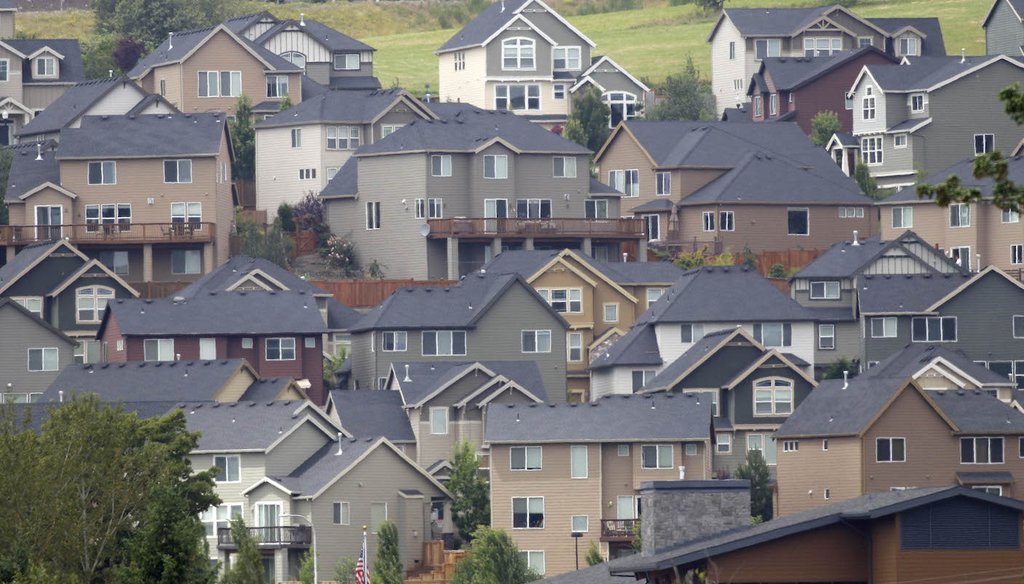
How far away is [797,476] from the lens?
→ 8975cm

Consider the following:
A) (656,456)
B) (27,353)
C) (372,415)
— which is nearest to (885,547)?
(656,456)

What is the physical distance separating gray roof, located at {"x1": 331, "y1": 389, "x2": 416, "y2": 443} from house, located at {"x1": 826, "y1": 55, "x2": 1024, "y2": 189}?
36.1 meters

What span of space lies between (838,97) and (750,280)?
3078 centimetres

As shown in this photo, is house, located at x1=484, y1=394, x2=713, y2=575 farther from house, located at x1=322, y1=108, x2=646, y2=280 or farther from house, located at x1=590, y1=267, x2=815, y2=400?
house, located at x1=322, y1=108, x2=646, y2=280

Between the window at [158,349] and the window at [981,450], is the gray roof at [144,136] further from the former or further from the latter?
the window at [981,450]

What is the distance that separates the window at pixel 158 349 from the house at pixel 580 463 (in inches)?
625

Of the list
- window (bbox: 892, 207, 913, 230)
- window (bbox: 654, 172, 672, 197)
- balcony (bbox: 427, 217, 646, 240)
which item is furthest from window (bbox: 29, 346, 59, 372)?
window (bbox: 892, 207, 913, 230)

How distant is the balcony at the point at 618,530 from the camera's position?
88.1 m

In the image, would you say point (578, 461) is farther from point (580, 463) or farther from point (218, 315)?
point (218, 315)

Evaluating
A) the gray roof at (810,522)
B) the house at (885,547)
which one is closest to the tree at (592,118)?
the gray roof at (810,522)

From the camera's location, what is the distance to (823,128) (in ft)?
430

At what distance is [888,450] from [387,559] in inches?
658

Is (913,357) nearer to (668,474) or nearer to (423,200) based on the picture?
(668,474)

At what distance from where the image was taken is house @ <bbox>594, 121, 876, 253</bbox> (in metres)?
119
